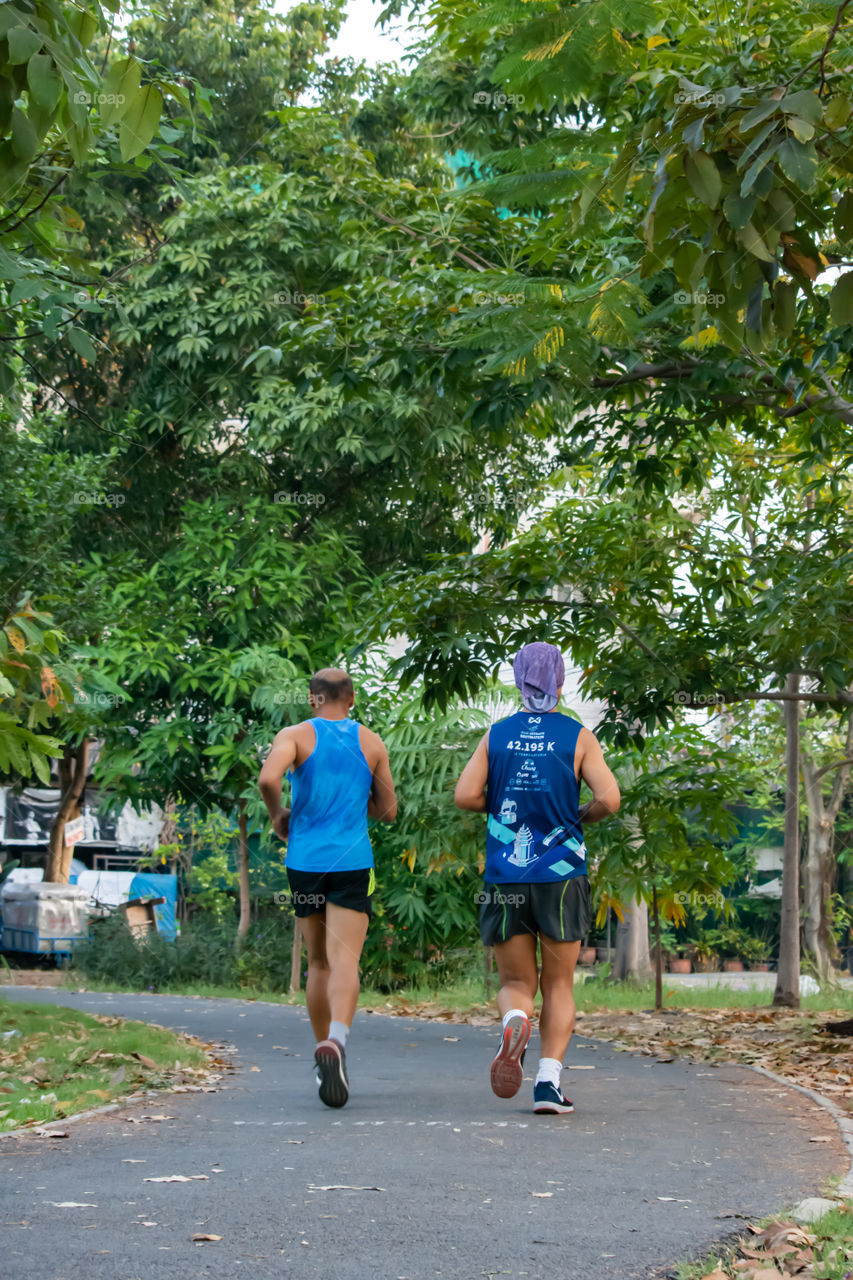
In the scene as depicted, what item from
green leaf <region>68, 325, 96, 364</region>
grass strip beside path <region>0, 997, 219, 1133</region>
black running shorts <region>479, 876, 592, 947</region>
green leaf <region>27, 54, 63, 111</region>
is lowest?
grass strip beside path <region>0, 997, 219, 1133</region>

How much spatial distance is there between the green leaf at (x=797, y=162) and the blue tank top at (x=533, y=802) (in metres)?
3.42

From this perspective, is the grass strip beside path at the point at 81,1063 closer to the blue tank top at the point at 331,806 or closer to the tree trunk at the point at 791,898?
the blue tank top at the point at 331,806

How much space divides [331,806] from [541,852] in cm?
104

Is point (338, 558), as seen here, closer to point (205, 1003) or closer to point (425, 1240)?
point (205, 1003)

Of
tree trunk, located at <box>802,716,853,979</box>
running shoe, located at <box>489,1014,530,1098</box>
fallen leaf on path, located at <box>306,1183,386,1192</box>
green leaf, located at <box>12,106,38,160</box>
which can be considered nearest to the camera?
green leaf, located at <box>12,106,38,160</box>

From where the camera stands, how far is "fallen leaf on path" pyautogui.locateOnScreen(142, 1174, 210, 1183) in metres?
4.28

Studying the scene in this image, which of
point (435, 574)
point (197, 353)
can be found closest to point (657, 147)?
point (435, 574)

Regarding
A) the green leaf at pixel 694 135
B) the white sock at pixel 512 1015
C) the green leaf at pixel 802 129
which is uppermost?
the green leaf at pixel 694 135

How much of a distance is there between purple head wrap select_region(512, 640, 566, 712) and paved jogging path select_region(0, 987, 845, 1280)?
1.81m

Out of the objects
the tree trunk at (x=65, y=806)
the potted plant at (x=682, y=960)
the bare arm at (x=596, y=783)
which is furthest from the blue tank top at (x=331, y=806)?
the potted plant at (x=682, y=960)

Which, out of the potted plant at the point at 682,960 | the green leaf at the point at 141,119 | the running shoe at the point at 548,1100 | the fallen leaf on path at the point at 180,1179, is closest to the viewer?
the green leaf at the point at 141,119

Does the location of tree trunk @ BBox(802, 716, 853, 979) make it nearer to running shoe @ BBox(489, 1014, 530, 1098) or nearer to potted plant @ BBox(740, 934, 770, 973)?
potted plant @ BBox(740, 934, 770, 973)

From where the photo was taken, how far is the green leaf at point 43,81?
2662 mm

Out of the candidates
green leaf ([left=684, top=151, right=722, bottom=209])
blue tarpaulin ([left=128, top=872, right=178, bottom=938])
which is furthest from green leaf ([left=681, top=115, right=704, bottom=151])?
blue tarpaulin ([left=128, top=872, right=178, bottom=938])
